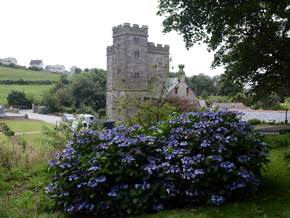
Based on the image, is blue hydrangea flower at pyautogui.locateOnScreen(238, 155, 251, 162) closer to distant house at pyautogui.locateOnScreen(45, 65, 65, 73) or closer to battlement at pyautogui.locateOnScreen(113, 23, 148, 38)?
battlement at pyautogui.locateOnScreen(113, 23, 148, 38)

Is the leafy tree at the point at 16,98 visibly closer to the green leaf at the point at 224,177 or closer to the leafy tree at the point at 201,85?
the leafy tree at the point at 201,85

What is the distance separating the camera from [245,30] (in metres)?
10.7

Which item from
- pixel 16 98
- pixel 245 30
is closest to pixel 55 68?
pixel 16 98

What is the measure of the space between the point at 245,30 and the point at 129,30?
3414 cm

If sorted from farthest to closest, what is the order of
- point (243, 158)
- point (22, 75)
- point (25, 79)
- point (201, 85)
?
point (22, 75)
point (25, 79)
point (201, 85)
point (243, 158)

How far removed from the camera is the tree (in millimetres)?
9711

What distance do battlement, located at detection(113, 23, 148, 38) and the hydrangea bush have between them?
132ft

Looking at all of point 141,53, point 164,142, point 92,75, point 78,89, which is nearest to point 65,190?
point 164,142

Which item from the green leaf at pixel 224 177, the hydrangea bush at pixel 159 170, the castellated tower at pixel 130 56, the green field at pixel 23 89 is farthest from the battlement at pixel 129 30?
the green leaf at pixel 224 177

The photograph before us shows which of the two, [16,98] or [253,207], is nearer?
[253,207]

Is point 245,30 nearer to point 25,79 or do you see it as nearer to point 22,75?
point 25,79

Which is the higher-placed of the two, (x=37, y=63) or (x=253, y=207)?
(x=37, y=63)

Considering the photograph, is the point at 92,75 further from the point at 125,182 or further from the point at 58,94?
the point at 125,182

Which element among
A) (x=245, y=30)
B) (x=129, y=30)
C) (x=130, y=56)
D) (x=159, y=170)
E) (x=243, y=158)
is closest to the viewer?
(x=243, y=158)
